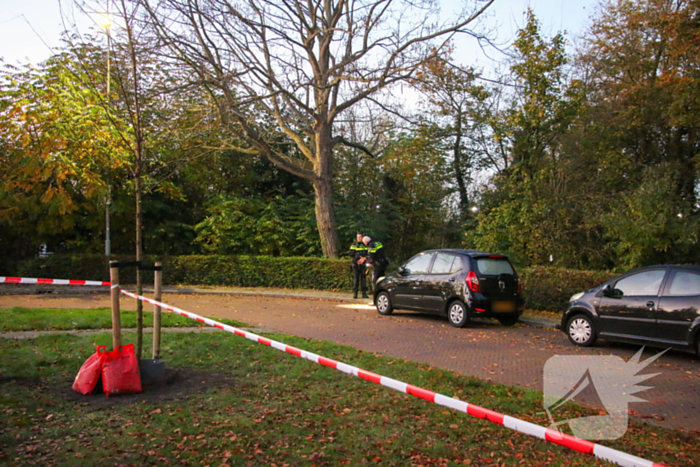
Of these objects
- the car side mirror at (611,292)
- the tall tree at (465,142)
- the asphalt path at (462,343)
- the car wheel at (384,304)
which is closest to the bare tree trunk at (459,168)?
the tall tree at (465,142)

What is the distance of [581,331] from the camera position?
9602mm

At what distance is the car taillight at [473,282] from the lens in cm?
1125

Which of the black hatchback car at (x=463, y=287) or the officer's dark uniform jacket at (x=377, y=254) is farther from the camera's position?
the officer's dark uniform jacket at (x=377, y=254)

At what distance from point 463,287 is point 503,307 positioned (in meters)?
0.98

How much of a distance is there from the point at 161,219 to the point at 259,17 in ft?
36.2

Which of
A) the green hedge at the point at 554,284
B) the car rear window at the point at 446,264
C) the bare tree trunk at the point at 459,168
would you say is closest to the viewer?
the car rear window at the point at 446,264

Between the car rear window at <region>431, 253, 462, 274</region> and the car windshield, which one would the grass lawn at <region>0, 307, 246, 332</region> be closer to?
the car windshield

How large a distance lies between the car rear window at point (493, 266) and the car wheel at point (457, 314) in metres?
0.87

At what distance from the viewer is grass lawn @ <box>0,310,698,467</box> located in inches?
158

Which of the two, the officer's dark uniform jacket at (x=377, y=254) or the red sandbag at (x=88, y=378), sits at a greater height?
the officer's dark uniform jacket at (x=377, y=254)

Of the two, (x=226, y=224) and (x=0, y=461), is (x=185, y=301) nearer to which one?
(x=226, y=224)

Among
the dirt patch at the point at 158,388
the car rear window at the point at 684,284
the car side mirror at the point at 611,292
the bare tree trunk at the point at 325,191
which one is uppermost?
the bare tree trunk at the point at 325,191

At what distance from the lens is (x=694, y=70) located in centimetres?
1848

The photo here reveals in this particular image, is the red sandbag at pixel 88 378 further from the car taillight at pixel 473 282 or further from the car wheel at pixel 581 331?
the car wheel at pixel 581 331
